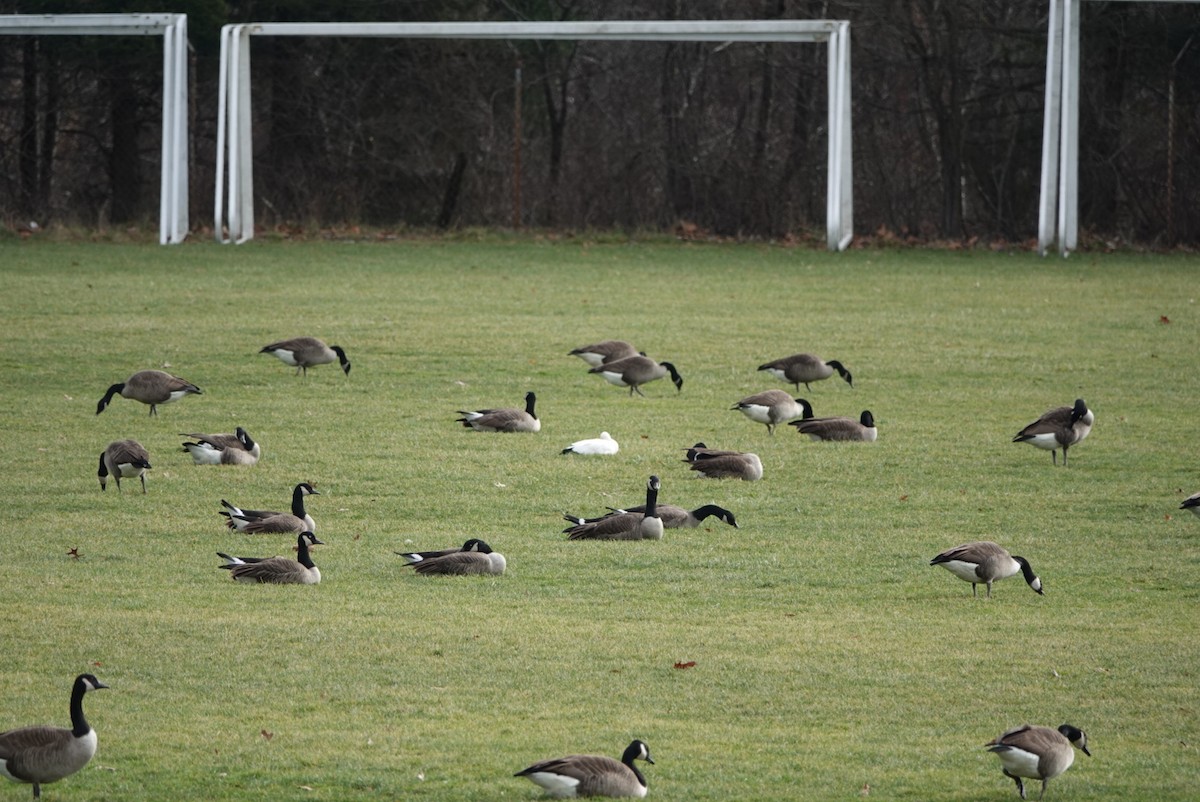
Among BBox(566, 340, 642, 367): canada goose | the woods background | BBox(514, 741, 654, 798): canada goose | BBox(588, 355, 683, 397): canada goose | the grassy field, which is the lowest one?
the grassy field

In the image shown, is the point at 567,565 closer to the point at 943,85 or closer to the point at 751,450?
the point at 751,450

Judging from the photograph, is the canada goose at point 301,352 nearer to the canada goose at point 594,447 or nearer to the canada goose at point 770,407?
the canada goose at point 594,447

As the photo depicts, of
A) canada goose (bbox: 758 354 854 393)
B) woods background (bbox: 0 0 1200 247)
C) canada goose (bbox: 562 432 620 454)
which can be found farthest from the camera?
woods background (bbox: 0 0 1200 247)

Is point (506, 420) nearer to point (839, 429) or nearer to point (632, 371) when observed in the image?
point (632, 371)

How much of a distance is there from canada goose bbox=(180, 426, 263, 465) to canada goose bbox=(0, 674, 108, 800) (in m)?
8.47

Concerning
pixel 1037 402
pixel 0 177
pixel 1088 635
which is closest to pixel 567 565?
pixel 1088 635

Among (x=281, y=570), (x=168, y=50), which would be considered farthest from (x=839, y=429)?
(x=168, y=50)

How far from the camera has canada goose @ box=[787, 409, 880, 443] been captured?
57.3ft

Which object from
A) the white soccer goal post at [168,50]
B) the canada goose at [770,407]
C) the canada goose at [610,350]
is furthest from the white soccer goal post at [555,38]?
the canada goose at [770,407]

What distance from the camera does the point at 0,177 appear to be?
1641 inches

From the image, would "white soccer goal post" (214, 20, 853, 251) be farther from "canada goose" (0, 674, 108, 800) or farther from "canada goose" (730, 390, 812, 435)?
"canada goose" (0, 674, 108, 800)

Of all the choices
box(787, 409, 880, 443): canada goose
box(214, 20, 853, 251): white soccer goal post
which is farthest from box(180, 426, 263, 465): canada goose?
box(214, 20, 853, 251): white soccer goal post

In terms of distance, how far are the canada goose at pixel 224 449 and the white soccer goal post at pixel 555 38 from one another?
19.9 metres

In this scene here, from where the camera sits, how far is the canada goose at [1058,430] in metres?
16.4
